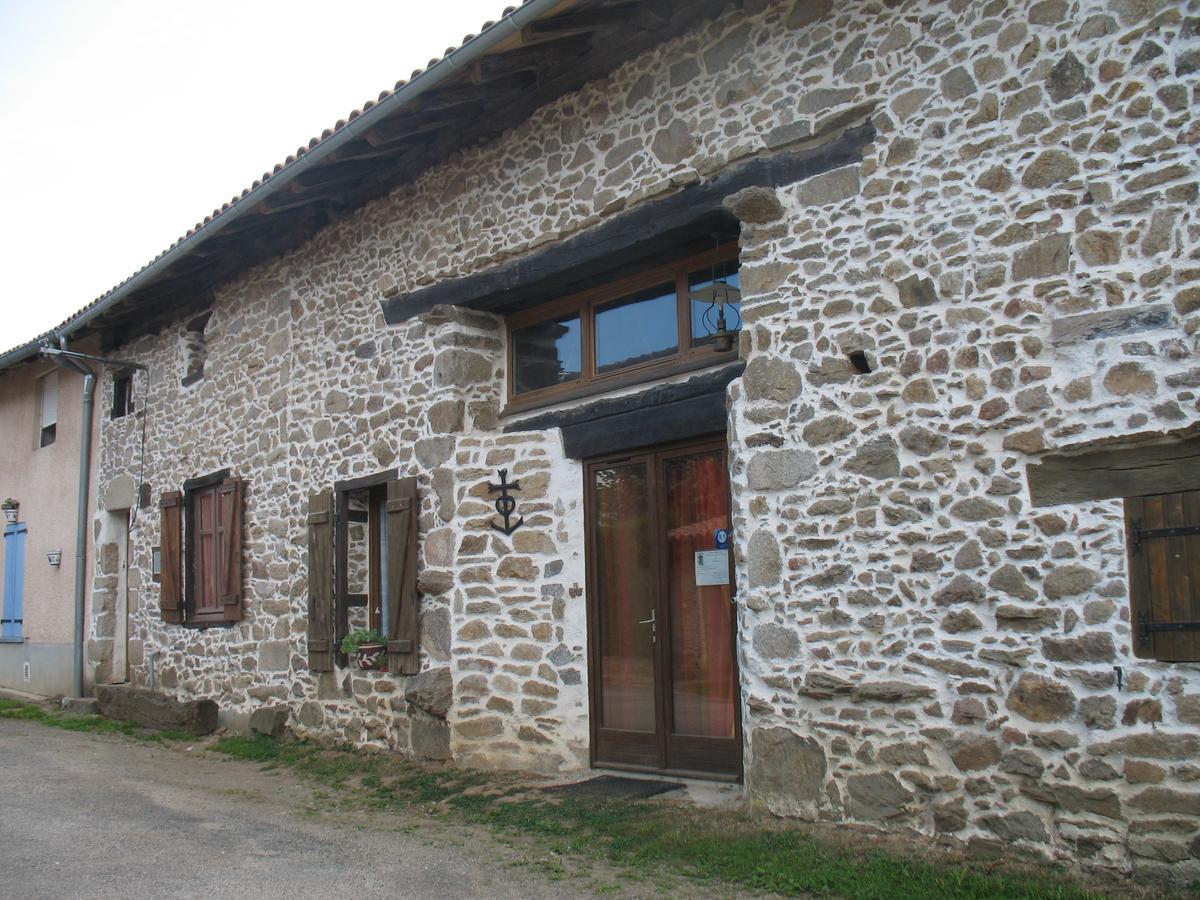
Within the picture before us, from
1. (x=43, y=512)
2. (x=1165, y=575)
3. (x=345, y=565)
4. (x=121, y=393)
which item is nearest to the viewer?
(x=1165, y=575)

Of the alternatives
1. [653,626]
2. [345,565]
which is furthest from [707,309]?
[345,565]

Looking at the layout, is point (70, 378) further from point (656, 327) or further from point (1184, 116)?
point (1184, 116)

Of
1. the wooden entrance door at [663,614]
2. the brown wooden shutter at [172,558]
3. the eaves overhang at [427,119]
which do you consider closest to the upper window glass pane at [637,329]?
the wooden entrance door at [663,614]

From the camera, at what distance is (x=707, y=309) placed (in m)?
6.09

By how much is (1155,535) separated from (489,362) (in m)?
4.48

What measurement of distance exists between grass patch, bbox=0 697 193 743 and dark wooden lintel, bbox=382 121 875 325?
4181 mm

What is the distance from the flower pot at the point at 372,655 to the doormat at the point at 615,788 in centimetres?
186

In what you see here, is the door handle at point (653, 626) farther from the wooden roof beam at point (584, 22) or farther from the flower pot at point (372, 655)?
the wooden roof beam at point (584, 22)

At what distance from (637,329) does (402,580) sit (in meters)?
2.44

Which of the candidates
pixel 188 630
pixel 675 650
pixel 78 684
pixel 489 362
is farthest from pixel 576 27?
pixel 78 684

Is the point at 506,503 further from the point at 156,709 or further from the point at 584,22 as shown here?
the point at 156,709

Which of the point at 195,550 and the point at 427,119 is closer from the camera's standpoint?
the point at 427,119

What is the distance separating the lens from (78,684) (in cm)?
1105

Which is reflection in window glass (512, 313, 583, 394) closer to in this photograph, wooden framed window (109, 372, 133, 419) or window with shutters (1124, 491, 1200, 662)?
window with shutters (1124, 491, 1200, 662)
